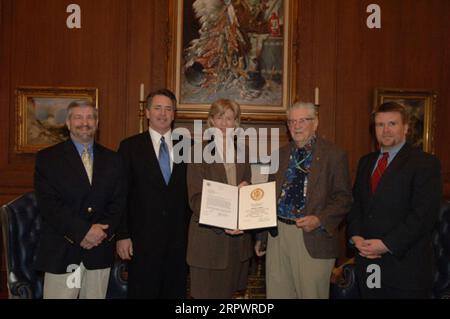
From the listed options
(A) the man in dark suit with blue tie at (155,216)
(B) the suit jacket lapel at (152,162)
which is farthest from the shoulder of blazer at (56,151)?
(B) the suit jacket lapel at (152,162)

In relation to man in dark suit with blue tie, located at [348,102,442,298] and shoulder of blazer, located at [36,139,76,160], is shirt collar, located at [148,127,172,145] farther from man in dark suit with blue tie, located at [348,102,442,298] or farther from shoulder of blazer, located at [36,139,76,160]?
man in dark suit with blue tie, located at [348,102,442,298]

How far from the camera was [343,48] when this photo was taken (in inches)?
217

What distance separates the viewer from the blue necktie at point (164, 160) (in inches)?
140

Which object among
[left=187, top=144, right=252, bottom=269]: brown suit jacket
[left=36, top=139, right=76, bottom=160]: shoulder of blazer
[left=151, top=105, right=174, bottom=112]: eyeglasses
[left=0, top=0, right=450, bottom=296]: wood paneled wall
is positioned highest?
[left=0, top=0, right=450, bottom=296]: wood paneled wall

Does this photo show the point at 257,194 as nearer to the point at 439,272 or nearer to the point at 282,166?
the point at 282,166

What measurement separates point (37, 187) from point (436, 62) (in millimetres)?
4630

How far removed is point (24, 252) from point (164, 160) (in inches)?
54.1

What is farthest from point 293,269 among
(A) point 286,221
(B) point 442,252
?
(B) point 442,252

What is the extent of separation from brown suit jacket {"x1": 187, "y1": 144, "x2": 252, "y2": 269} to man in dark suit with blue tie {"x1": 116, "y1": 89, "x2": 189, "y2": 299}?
0.72 feet

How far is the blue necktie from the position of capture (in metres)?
3.56

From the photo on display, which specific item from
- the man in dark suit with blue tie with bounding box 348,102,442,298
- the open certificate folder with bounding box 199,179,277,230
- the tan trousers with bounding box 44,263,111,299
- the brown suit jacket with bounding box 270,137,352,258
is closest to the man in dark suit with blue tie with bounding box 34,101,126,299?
the tan trousers with bounding box 44,263,111,299

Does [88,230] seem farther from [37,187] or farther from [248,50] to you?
[248,50]

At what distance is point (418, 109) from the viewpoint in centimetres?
549

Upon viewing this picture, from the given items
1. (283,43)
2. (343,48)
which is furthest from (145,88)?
(343,48)
